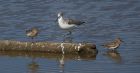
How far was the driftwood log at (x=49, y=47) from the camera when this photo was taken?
15.4 meters

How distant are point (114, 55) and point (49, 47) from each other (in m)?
1.81

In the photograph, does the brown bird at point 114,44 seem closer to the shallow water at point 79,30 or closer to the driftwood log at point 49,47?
the shallow water at point 79,30

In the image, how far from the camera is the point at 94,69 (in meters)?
13.8

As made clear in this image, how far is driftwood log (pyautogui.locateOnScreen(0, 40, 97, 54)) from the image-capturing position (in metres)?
15.4

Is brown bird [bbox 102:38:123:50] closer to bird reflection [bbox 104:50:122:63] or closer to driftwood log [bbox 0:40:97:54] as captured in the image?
bird reflection [bbox 104:50:122:63]

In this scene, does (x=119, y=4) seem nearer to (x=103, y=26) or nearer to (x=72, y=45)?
(x=103, y=26)

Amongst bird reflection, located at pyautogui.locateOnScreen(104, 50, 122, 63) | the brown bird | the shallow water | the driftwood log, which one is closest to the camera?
the shallow water

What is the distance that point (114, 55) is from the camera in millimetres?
15891

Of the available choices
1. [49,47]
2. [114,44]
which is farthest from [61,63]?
[114,44]

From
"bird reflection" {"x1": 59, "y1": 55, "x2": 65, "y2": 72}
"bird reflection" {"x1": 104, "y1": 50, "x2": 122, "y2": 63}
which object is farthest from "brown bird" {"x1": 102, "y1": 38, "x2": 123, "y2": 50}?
"bird reflection" {"x1": 59, "y1": 55, "x2": 65, "y2": 72}

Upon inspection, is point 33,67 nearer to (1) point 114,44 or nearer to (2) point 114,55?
(2) point 114,55

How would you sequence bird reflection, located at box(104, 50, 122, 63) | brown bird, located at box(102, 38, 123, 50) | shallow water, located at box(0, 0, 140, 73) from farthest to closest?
brown bird, located at box(102, 38, 123, 50)
bird reflection, located at box(104, 50, 122, 63)
shallow water, located at box(0, 0, 140, 73)

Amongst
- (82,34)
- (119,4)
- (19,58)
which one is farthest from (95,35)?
(119,4)

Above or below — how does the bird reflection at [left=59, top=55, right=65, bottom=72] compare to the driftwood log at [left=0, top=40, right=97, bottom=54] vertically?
below
